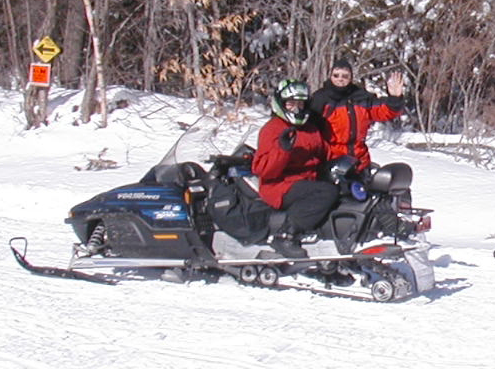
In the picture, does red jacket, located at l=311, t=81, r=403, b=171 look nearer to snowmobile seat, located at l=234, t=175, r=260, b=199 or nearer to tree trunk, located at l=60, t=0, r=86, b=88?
snowmobile seat, located at l=234, t=175, r=260, b=199

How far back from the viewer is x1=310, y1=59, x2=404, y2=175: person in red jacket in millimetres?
7176

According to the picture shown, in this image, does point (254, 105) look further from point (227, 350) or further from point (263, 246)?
point (227, 350)

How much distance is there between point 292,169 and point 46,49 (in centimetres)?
858

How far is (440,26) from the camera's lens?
16.5 m

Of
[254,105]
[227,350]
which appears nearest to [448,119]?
[254,105]

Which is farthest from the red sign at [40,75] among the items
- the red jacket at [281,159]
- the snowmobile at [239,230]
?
the red jacket at [281,159]

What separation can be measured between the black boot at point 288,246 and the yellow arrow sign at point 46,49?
8.57 m

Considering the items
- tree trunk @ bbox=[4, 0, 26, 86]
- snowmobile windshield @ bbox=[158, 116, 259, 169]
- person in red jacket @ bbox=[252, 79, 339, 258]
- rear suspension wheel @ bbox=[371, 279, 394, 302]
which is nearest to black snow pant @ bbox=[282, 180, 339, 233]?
person in red jacket @ bbox=[252, 79, 339, 258]

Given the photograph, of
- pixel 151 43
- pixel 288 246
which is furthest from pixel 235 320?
pixel 151 43

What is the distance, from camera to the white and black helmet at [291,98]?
21.0ft

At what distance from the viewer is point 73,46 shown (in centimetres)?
1734

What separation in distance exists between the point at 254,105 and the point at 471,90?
385 cm

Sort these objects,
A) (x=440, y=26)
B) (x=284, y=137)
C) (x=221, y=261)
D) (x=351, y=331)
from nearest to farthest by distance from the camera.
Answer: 1. (x=351, y=331)
2. (x=284, y=137)
3. (x=221, y=261)
4. (x=440, y=26)

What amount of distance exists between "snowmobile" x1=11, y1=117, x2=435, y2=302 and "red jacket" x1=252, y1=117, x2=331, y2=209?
0.14 meters
